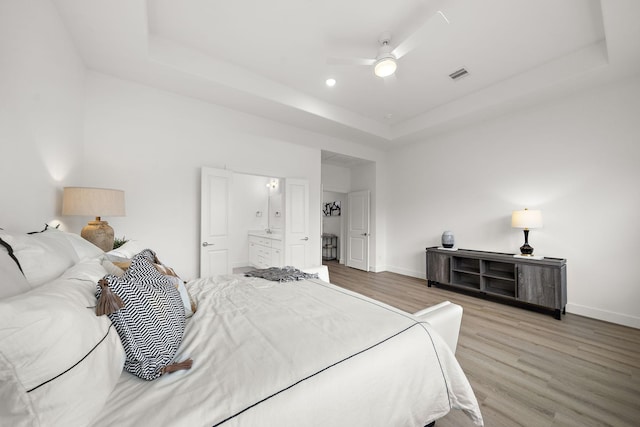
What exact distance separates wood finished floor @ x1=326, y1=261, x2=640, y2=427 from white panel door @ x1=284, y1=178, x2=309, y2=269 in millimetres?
1962

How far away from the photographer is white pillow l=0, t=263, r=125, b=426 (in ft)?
1.69

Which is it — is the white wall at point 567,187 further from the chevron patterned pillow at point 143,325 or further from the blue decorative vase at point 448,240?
the chevron patterned pillow at point 143,325

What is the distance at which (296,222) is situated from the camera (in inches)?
173

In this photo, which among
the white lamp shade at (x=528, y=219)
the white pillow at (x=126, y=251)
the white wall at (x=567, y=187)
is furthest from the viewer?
the white lamp shade at (x=528, y=219)

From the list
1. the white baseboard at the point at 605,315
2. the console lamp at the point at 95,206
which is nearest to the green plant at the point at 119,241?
the console lamp at the point at 95,206

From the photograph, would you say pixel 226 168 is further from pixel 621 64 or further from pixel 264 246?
pixel 621 64

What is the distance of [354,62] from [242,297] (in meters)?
2.56

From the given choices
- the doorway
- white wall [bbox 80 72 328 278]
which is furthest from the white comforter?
the doorway

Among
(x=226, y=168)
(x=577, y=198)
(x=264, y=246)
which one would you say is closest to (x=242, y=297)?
(x=226, y=168)

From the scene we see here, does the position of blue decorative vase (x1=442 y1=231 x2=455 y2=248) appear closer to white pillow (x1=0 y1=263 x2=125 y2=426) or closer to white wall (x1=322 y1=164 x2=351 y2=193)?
white wall (x1=322 y1=164 x2=351 y2=193)

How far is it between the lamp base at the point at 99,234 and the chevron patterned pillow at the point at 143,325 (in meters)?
1.50

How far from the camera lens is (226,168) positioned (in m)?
3.72

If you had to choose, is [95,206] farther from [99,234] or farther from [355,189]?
[355,189]

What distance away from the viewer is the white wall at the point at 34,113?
54.5 inches
